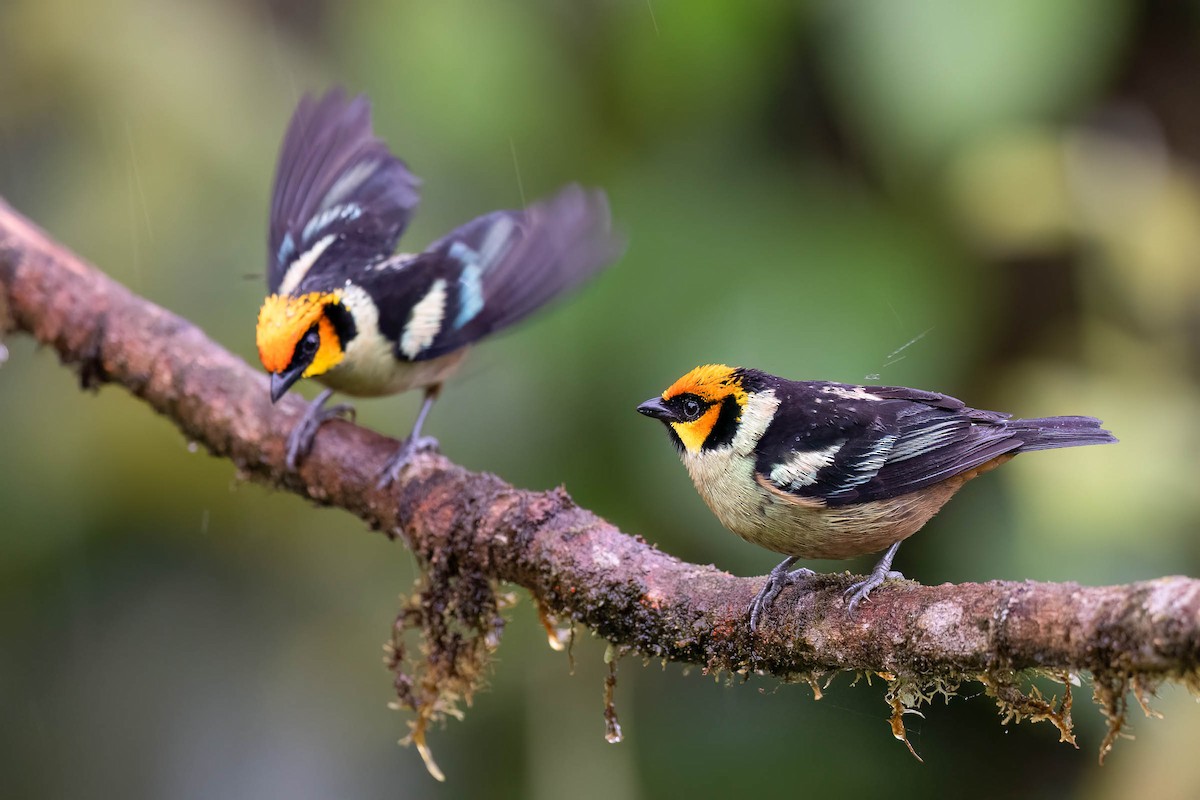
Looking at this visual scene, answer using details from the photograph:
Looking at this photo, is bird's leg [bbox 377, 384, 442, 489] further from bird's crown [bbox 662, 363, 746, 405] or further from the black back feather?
the black back feather

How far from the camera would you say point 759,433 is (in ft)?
8.49

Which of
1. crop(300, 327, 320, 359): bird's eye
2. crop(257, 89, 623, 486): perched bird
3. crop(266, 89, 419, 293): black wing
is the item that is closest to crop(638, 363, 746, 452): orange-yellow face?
crop(257, 89, 623, 486): perched bird

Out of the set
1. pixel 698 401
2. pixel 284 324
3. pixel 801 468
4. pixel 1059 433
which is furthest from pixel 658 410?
pixel 284 324

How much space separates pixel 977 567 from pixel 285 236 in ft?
9.03

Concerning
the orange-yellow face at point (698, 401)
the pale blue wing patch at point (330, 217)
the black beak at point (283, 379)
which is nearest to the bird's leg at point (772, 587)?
the orange-yellow face at point (698, 401)

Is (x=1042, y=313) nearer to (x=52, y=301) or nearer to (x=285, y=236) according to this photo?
(x=285, y=236)

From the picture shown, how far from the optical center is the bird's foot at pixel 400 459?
3344mm

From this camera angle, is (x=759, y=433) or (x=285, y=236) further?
(x=285, y=236)

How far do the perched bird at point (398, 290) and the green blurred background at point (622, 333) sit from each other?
0.96 feet

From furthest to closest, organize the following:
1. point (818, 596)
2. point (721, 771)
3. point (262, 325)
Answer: point (721, 771) → point (262, 325) → point (818, 596)

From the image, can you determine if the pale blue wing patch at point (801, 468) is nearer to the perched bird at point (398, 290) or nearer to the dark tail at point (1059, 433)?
the dark tail at point (1059, 433)

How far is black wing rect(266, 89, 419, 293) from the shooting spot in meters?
4.06

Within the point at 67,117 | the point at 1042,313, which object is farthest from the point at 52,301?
the point at 1042,313

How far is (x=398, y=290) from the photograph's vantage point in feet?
12.0
